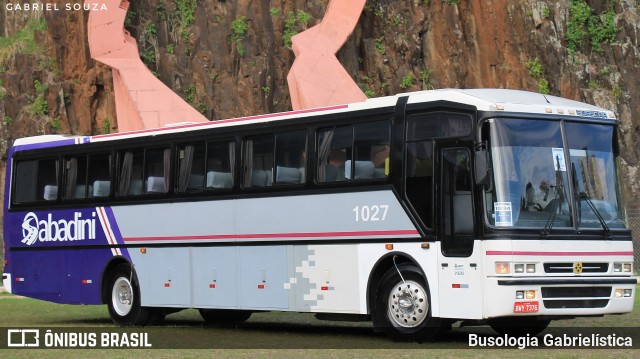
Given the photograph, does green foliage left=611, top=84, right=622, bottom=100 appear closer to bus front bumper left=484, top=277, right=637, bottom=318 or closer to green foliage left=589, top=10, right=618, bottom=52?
green foliage left=589, top=10, right=618, bottom=52

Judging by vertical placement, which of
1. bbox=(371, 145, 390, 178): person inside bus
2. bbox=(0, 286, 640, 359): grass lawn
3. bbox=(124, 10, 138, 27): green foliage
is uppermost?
bbox=(124, 10, 138, 27): green foliage

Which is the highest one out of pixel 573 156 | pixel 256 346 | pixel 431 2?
pixel 431 2

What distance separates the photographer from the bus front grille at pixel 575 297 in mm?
14641

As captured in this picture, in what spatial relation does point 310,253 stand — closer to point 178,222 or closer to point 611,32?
point 178,222

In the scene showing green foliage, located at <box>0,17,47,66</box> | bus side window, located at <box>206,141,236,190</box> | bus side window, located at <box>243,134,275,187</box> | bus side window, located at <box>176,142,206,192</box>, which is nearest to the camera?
bus side window, located at <box>243,134,275,187</box>

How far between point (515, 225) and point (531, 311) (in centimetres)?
108

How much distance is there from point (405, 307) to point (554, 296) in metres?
2.11

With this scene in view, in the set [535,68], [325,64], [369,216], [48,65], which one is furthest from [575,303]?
[48,65]

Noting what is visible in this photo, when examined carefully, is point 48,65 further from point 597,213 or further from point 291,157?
point 597,213

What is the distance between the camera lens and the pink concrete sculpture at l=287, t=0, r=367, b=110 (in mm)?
35062

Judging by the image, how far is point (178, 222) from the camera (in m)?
19.5

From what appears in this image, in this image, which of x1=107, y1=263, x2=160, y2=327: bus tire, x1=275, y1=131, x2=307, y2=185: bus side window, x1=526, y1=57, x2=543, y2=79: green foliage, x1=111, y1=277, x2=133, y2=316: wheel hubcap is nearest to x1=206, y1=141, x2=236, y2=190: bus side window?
x1=275, y1=131, x2=307, y2=185: bus side window

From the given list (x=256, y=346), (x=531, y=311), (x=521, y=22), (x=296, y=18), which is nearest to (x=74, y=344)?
(x=256, y=346)

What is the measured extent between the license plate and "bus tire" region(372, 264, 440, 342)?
1267 millimetres
